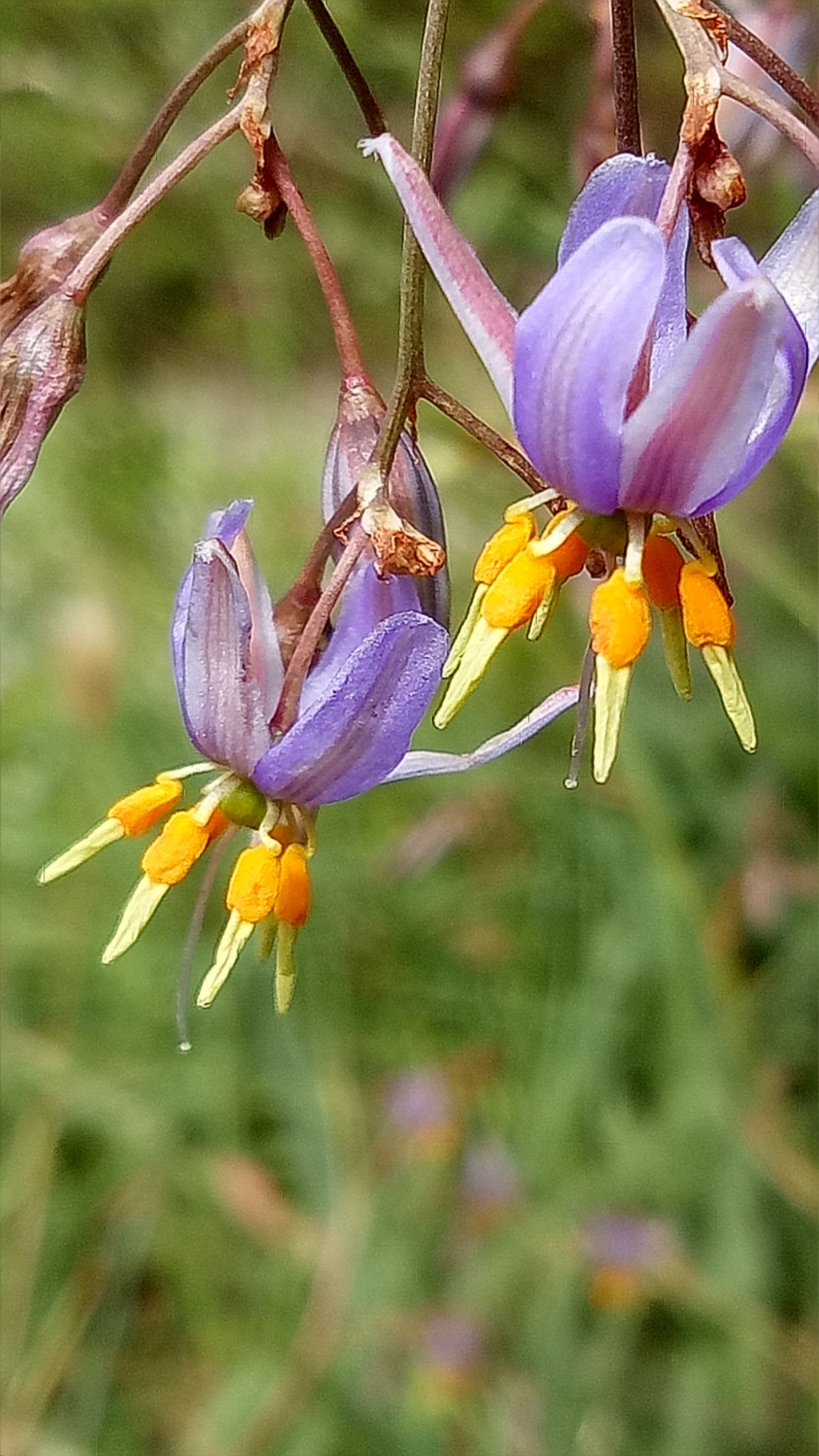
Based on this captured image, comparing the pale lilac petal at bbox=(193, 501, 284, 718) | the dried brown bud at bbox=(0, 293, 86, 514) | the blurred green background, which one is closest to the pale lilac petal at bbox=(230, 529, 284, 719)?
the pale lilac petal at bbox=(193, 501, 284, 718)

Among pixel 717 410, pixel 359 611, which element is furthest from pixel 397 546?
pixel 717 410

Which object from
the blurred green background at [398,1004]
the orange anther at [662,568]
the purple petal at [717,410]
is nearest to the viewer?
the purple petal at [717,410]

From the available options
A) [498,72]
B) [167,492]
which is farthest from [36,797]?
[498,72]

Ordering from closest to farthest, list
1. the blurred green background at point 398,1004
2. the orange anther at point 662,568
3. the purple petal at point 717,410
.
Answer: the purple petal at point 717,410, the orange anther at point 662,568, the blurred green background at point 398,1004

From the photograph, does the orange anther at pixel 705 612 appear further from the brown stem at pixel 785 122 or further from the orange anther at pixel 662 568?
the brown stem at pixel 785 122

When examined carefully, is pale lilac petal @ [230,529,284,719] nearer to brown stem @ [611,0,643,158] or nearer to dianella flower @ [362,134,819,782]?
dianella flower @ [362,134,819,782]

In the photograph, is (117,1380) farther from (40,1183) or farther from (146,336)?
(146,336)

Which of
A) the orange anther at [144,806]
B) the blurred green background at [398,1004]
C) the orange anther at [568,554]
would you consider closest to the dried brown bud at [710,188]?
the orange anther at [568,554]
